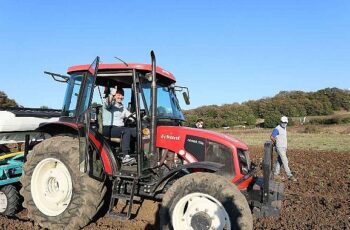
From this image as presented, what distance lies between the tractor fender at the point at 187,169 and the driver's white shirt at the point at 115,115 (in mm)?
1143

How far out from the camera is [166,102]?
5.96 m

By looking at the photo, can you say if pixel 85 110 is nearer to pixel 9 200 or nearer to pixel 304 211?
pixel 9 200

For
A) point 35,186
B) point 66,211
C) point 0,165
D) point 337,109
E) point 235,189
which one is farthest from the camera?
point 337,109

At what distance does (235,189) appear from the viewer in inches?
177

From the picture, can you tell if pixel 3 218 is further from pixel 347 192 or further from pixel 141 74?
pixel 347 192

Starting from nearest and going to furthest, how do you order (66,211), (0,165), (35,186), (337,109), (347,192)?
1. (66,211)
2. (35,186)
3. (0,165)
4. (347,192)
5. (337,109)

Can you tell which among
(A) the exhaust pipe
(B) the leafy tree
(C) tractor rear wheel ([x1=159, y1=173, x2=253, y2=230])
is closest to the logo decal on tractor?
(A) the exhaust pipe

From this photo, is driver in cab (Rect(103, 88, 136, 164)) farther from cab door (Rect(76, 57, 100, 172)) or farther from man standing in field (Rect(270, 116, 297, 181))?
man standing in field (Rect(270, 116, 297, 181))

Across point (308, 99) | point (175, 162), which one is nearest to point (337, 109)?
point (308, 99)

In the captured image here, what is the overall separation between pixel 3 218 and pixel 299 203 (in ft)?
17.0

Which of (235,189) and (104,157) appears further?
(104,157)

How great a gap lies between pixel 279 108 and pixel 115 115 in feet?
143

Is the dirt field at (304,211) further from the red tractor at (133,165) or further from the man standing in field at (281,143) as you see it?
the man standing in field at (281,143)

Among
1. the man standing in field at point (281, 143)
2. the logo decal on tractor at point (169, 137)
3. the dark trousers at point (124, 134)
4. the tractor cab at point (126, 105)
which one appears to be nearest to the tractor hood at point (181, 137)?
the logo decal on tractor at point (169, 137)
